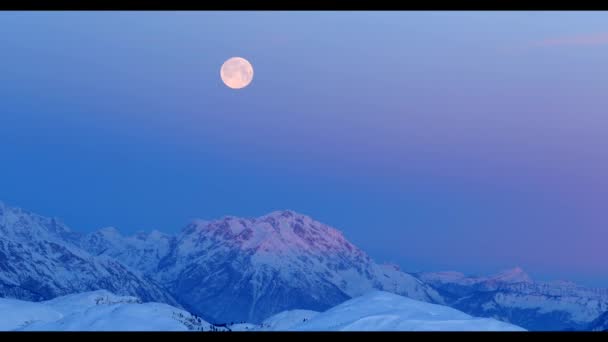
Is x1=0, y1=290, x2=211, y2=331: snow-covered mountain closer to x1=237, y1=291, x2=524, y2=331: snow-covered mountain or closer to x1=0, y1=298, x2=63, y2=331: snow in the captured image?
x1=0, y1=298, x2=63, y2=331: snow

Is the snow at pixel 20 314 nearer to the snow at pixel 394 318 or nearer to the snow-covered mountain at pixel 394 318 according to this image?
the snow-covered mountain at pixel 394 318

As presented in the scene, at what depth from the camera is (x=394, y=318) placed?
152 ft

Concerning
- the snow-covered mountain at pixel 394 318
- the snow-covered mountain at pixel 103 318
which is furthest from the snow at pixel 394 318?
the snow-covered mountain at pixel 103 318

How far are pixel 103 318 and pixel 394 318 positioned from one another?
20.8 meters

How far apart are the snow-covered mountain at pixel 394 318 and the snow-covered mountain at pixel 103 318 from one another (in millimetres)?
8570

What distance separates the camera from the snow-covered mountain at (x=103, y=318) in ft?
183

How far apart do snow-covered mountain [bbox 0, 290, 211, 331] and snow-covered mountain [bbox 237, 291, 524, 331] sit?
8570mm

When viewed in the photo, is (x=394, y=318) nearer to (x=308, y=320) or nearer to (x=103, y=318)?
(x=308, y=320)
